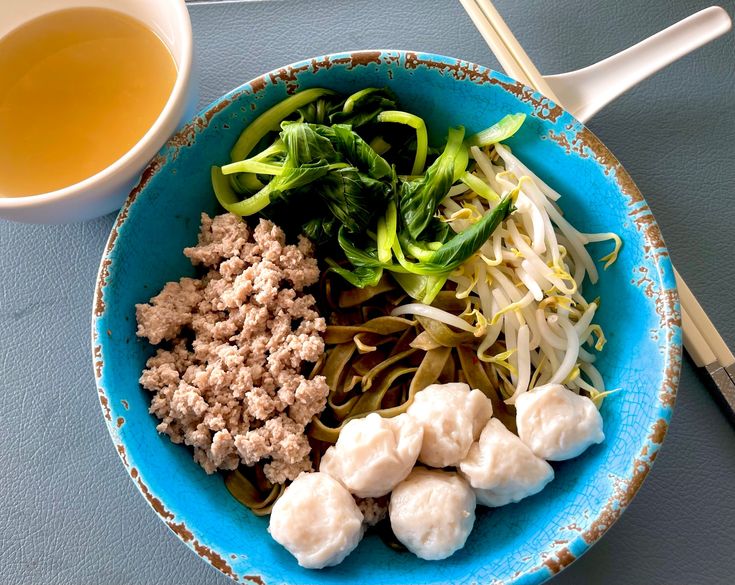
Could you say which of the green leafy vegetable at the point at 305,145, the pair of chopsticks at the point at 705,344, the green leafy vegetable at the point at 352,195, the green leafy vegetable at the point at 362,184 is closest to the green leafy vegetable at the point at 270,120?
the green leafy vegetable at the point at 362,184

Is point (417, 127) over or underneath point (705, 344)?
over

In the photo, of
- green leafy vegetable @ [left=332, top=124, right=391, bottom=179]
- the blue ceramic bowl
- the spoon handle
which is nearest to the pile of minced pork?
the blue ceramic bowl

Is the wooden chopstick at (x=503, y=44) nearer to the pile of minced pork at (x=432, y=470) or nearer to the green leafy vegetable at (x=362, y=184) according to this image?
the green leafy vegetable at (x=362, y=184)

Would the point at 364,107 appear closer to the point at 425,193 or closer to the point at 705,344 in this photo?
the point at 425,193

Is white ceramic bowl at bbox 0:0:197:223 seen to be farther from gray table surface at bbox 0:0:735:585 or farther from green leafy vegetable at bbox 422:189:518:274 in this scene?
green leafy vegetable at bbox 422:189:518:274

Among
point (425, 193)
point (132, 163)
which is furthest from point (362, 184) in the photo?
point (132, 163)

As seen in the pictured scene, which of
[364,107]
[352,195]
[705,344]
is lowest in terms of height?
[705,344]

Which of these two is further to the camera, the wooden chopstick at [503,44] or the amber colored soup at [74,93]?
the wooden chopstick at [503,44]
